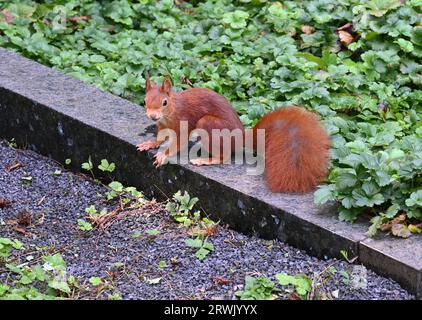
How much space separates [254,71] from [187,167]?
1529 mm

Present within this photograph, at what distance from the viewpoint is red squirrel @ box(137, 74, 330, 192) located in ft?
13.7

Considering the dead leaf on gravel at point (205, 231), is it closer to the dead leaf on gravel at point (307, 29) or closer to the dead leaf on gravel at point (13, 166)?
the dead leaf on gravel at point (13, 166)

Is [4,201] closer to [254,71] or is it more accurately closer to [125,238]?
[125,238]

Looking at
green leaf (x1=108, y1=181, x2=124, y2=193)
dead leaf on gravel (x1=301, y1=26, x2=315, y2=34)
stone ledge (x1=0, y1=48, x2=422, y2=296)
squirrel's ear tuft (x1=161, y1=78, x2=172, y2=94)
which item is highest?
squirrel's ear tuft (x1=161, y1=78, x2=172, y2=94)

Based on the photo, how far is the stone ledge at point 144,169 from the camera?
12.5ft

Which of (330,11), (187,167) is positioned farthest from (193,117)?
(330,11)

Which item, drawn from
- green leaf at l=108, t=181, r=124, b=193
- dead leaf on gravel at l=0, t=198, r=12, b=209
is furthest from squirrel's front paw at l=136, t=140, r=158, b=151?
dead leaf on gravel at l=0, t=198, r=12, b=209

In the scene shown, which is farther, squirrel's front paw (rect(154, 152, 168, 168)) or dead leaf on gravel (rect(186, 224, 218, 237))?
squirrel's front paw (rect(154, 152, 168, 168))

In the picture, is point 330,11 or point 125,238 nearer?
point 125,238

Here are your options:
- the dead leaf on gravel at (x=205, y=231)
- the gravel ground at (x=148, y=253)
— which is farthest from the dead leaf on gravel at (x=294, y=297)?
the dead leaf on gravel at (x=205, y=231)

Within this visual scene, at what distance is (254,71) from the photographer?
19.0 ft

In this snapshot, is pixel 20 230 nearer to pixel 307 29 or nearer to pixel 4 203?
pixel 4 203

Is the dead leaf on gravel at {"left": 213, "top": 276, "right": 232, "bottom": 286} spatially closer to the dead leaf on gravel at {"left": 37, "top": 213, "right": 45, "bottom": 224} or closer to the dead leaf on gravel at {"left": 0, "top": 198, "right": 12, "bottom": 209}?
the dead leaf on gravel at {"left": 37, "top": 213, "right": 45, "bottom": 224}

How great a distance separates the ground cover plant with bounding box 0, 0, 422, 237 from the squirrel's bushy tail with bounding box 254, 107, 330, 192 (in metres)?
0.12
